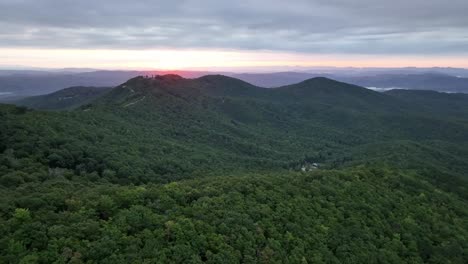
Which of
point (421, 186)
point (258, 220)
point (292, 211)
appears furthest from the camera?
point (421, 186)

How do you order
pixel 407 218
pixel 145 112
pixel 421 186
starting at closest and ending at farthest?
pixel 407 218
pixel 421 186
pixel 145 112

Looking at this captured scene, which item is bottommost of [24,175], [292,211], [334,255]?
[334,255]

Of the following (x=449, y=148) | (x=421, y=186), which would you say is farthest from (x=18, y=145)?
(x=449, y=148)

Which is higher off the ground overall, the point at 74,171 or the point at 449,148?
the point at 74,171

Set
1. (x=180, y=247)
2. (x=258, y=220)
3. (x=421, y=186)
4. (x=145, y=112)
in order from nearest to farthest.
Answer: (x=180, y=247)
(x=258, y=220)
(x=421, y=186)
(x=145, y=112)

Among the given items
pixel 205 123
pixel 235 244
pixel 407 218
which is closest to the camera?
pixel 235 244

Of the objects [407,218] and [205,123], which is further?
[205,123]

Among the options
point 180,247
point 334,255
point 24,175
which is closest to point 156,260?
point 180,247

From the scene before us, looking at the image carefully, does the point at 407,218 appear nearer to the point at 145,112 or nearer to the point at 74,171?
the point at 74,171

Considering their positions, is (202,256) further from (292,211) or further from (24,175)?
(24,175)
